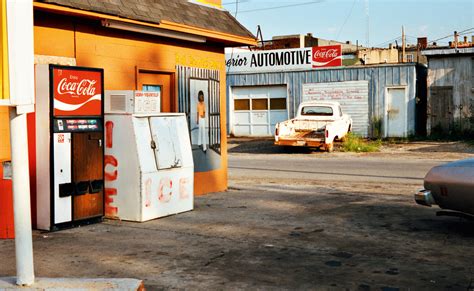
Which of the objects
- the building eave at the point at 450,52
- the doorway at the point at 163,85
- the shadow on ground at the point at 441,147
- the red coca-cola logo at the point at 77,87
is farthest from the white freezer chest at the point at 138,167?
the building eave at the point at 450,52

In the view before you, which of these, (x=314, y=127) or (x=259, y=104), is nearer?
(x=314, y=127)

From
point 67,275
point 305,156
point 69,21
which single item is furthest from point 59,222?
point 305,156

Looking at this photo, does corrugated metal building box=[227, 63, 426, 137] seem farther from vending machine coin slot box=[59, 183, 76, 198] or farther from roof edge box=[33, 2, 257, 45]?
vending machine coin slot box=[59, 183, 76, 198]

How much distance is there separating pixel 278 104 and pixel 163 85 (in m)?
19.8

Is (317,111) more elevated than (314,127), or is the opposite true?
(317,111)

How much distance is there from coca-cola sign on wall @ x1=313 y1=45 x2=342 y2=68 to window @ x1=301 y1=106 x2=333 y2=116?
212 inches

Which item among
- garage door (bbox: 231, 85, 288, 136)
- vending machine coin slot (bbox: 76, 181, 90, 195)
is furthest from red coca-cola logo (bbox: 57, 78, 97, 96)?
garage door (bbox: 231, 85, 288, 136)

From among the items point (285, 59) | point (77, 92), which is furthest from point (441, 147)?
point (77, 92)

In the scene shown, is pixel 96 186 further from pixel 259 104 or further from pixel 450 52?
pixel 259 104

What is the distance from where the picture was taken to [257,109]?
1235 inches

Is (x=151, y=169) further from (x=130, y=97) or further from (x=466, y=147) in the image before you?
(x=466, y=147)

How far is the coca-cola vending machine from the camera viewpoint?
810 cm

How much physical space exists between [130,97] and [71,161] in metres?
1.28

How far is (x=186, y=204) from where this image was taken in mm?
9891
